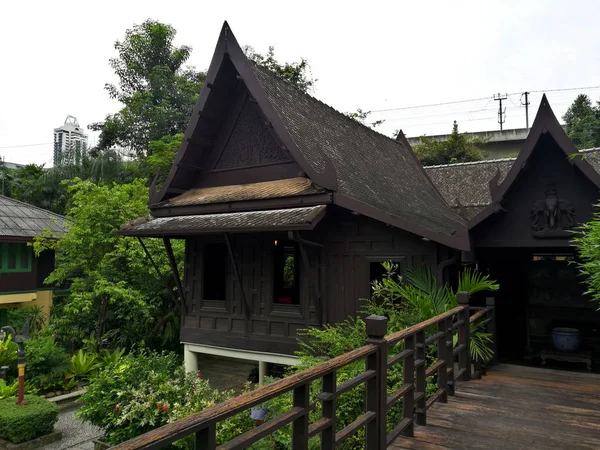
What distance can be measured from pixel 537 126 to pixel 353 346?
4.92 meters

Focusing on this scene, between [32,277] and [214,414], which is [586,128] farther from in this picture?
[214,414]

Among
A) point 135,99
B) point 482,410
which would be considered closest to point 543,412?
point 482,410

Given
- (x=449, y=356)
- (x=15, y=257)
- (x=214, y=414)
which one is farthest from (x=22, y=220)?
(x=214, y=414)

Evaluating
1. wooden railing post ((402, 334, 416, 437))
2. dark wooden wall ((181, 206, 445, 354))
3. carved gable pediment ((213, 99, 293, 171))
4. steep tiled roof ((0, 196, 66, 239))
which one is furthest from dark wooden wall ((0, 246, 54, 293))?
wooden railing post ((402, 334, 416, 437))

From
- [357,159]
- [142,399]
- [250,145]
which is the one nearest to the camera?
[142,399]

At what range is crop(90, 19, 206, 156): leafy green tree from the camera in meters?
24.9

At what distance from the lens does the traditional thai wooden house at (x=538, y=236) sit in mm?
7707

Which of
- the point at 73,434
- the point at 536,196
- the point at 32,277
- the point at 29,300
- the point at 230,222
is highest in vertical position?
the point at 536,196

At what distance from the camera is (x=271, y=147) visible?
972cm

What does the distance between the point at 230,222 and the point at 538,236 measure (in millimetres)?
5501

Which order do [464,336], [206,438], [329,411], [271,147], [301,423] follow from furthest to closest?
[271,147]
[464,336]
[329,411]
[301,423]
[206,438]

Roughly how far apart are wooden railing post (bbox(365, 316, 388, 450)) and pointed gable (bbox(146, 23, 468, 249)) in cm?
445

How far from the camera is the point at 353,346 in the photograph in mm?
6605

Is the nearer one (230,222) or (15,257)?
(230,222)
